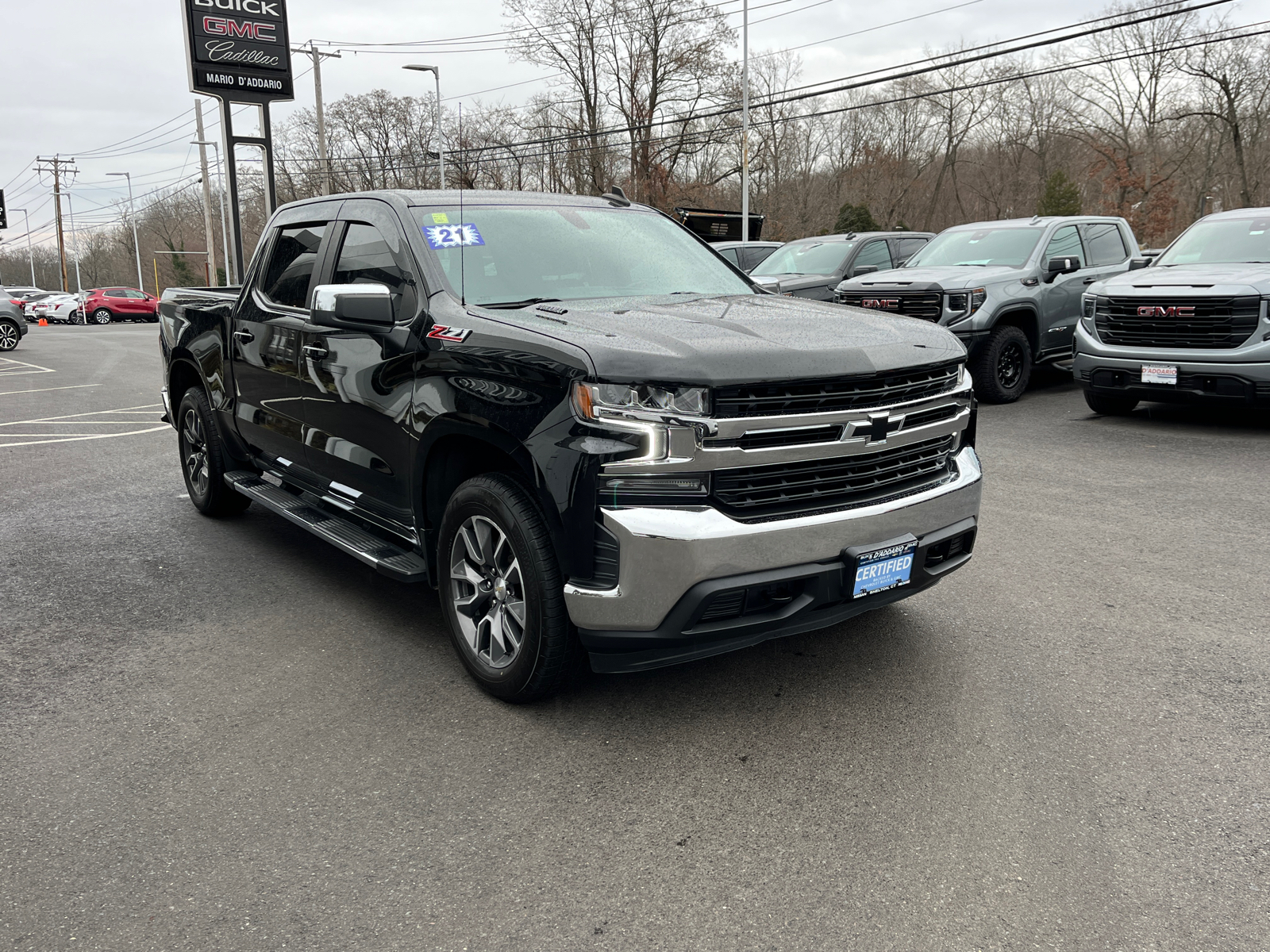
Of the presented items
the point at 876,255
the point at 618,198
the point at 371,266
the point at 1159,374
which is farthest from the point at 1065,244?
the point at 371,266

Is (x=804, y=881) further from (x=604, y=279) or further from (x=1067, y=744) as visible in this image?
(x=604, y=279)

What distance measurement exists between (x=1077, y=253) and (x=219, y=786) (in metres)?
11.5

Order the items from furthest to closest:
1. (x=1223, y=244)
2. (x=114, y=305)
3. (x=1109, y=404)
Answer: (x=114, y=305)
(x=1109, y=404)
(x=1223, y=244)

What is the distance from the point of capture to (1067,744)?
3.31 meters

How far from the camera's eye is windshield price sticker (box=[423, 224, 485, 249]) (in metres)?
4.18

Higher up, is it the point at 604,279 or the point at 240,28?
the point at 240,28

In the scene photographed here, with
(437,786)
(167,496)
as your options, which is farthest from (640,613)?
(167,496)

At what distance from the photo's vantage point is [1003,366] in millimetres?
11047

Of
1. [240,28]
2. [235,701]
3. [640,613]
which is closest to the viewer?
[640,613]

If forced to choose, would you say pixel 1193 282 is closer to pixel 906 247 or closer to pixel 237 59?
pixel 906 247

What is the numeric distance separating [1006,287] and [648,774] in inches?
356

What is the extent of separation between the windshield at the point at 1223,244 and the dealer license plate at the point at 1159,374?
5.34ft

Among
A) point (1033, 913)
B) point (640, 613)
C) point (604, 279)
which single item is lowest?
point (1033, 913)

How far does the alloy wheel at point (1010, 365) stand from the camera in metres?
11.0
